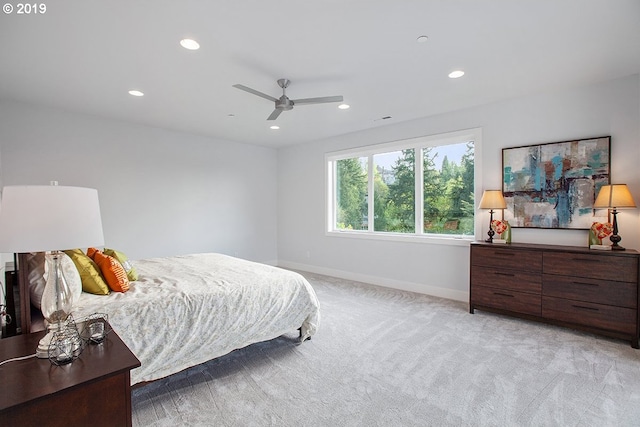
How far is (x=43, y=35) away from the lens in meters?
2.27

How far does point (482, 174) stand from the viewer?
3.91m

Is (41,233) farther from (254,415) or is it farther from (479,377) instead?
(479,377)

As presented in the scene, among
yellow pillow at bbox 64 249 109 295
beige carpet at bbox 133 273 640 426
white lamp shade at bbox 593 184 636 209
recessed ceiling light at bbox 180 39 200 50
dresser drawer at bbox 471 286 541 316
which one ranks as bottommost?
beige carpet at bbox 133 273 640 426

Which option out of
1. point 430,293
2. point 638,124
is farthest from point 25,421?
point 638,124

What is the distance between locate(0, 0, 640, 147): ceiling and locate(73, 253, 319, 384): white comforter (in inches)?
75.8

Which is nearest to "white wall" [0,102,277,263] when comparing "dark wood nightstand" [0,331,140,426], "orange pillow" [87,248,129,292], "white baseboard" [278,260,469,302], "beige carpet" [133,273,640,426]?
"white baseboard" [278,260,469,302]

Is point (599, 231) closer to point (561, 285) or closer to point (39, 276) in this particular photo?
point (561, 285)

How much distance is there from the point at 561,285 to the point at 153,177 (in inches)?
220

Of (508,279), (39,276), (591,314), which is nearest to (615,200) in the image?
(591,314)

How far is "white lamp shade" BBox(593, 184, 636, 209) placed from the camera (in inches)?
111

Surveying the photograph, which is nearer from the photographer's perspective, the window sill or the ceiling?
the ceiling

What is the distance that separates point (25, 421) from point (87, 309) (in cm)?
93

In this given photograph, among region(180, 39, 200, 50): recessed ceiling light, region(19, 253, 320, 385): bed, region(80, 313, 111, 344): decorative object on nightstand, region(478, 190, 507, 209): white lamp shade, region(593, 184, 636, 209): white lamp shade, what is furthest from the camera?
region(478, 190, 507, 209): white lamp shade

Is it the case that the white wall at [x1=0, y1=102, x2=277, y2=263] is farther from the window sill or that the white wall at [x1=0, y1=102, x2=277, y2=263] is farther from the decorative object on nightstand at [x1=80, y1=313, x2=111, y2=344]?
the decorative object on nightstand at [x1=80, y1=313, x2=111, y2=344]
